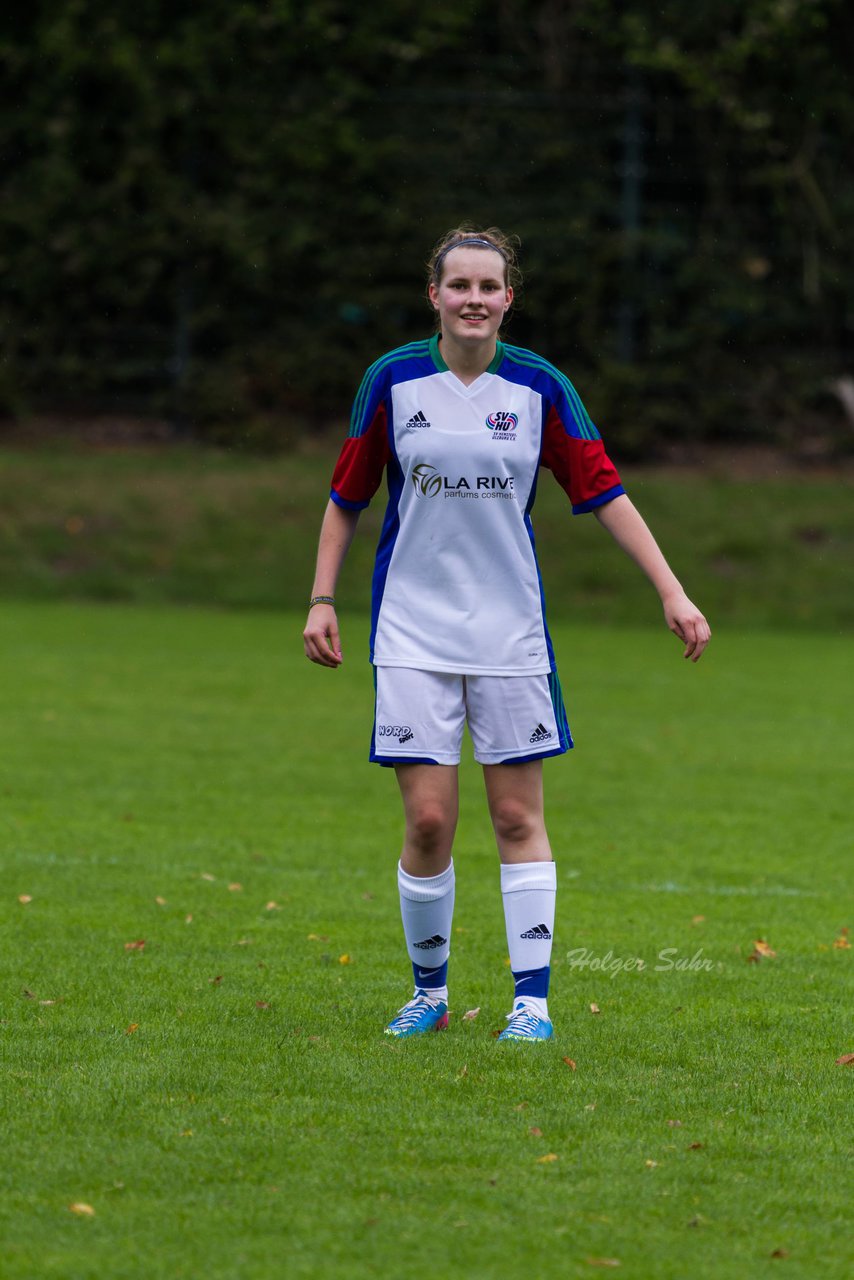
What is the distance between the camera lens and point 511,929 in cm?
504

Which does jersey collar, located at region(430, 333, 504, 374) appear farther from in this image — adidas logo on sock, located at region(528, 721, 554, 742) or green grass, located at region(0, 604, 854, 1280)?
green grass, located at region(0, 604, 854, 1280)

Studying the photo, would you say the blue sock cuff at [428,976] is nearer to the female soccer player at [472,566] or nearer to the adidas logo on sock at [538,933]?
the female soccer player at [472,566]

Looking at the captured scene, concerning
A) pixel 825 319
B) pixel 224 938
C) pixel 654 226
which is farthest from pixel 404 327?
pixel 224 938

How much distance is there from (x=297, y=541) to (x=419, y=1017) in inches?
705

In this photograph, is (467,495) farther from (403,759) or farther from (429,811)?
(429,811)

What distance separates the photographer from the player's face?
480 cm

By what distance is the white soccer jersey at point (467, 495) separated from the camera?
484 cm

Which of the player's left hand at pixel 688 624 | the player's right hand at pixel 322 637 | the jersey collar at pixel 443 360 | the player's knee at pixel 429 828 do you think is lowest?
the player's knee at pixel 429 828

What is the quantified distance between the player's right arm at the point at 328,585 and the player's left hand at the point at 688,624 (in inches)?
35.6

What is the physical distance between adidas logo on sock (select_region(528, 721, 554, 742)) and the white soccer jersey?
16cm

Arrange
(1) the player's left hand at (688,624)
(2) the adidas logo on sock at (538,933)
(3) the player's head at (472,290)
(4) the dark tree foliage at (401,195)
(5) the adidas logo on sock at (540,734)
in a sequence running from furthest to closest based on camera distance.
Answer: (4) the dark tree foliage at (401,195) → (2) the adidas logo on sock at (538,933) → (5) the adidas logo on sock at (540,734) → (3) the player's head at (472,290) → (1) the player's left hand at (688,624)

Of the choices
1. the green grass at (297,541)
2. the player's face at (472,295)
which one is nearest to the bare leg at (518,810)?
the player's face at (472,295)

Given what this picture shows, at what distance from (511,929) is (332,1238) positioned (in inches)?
68.9

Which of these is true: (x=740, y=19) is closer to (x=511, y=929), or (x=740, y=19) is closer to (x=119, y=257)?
(x=119, y=257)
